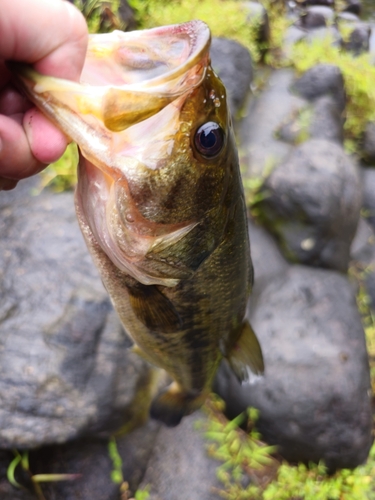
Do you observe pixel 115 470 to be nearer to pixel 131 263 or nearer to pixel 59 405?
pixel 59 405

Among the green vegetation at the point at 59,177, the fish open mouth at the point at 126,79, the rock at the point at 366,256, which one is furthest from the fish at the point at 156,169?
the rock at the point at 366,256

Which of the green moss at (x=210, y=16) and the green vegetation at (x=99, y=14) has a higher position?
the green vegetation at (x=99, y=14)

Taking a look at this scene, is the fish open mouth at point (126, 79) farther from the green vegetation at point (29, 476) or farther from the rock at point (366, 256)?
the rock at point (366, 256)

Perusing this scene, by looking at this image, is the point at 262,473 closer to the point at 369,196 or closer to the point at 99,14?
the point at 369,196

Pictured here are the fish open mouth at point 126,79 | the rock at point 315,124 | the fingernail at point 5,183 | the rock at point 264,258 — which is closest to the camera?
the fish open mouth at point 126,79

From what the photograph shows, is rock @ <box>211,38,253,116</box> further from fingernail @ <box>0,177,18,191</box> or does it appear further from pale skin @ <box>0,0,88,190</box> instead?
pale skin @ <box>0,0,88,190</box>

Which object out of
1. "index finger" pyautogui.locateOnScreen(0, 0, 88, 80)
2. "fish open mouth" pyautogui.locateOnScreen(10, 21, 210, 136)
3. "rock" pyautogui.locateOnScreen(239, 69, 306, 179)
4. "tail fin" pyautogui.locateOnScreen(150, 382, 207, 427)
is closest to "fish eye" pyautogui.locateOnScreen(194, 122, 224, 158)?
"fish open mouth" pyautogui.locateOnScreen(10, 21, 210, 136)

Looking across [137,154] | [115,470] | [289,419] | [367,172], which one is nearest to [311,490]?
[289,419]
